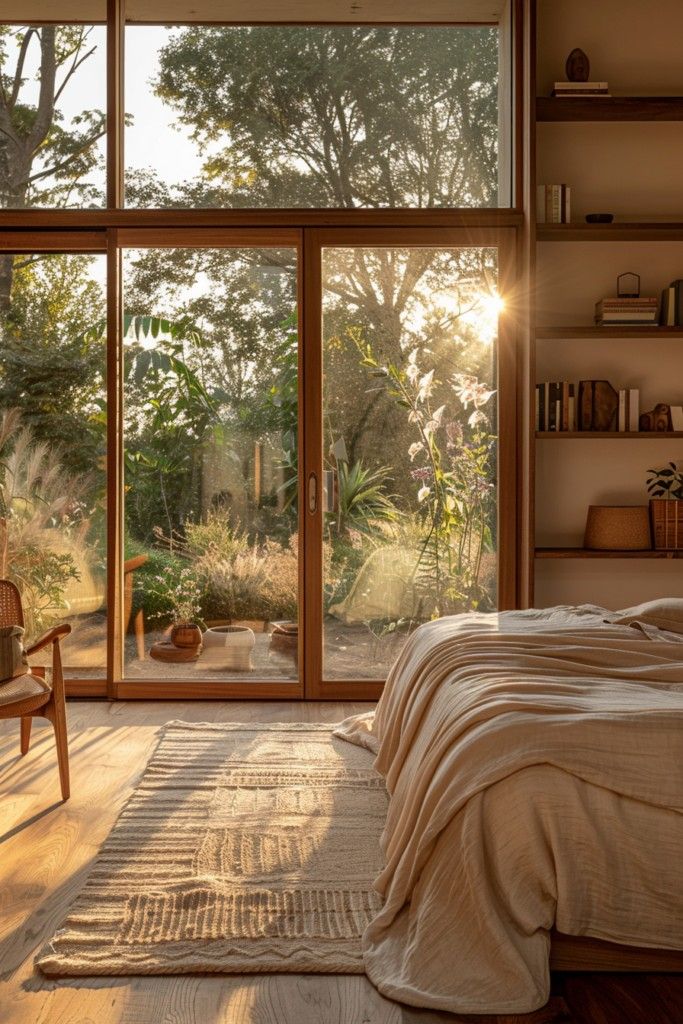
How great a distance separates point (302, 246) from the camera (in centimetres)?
489

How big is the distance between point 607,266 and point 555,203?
0.42m

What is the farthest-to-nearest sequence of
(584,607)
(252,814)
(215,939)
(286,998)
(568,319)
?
(568,319) → (584,607) → (252,814) → (215,939) → (286,998)

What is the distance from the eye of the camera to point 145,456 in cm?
495

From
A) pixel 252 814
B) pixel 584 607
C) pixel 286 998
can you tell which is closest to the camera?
pixel 286 998

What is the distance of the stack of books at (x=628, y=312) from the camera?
4.68 metres

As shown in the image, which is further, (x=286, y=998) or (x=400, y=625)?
(x=400, y=625)

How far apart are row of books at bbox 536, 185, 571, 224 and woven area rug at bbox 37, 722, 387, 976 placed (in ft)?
8.70

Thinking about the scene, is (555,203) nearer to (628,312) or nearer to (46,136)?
(628,312)

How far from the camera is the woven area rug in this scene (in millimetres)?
2334

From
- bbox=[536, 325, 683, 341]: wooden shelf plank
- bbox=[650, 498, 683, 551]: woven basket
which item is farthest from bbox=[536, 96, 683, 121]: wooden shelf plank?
bbox=[650, 498, 683, 551]: woven basket

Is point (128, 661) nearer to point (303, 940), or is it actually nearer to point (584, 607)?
point (584, 607)

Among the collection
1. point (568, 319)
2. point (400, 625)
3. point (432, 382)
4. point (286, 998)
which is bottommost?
point (286, 998)

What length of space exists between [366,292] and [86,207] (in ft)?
4.76

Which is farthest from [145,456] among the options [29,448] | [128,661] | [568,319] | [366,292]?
[568,319]
